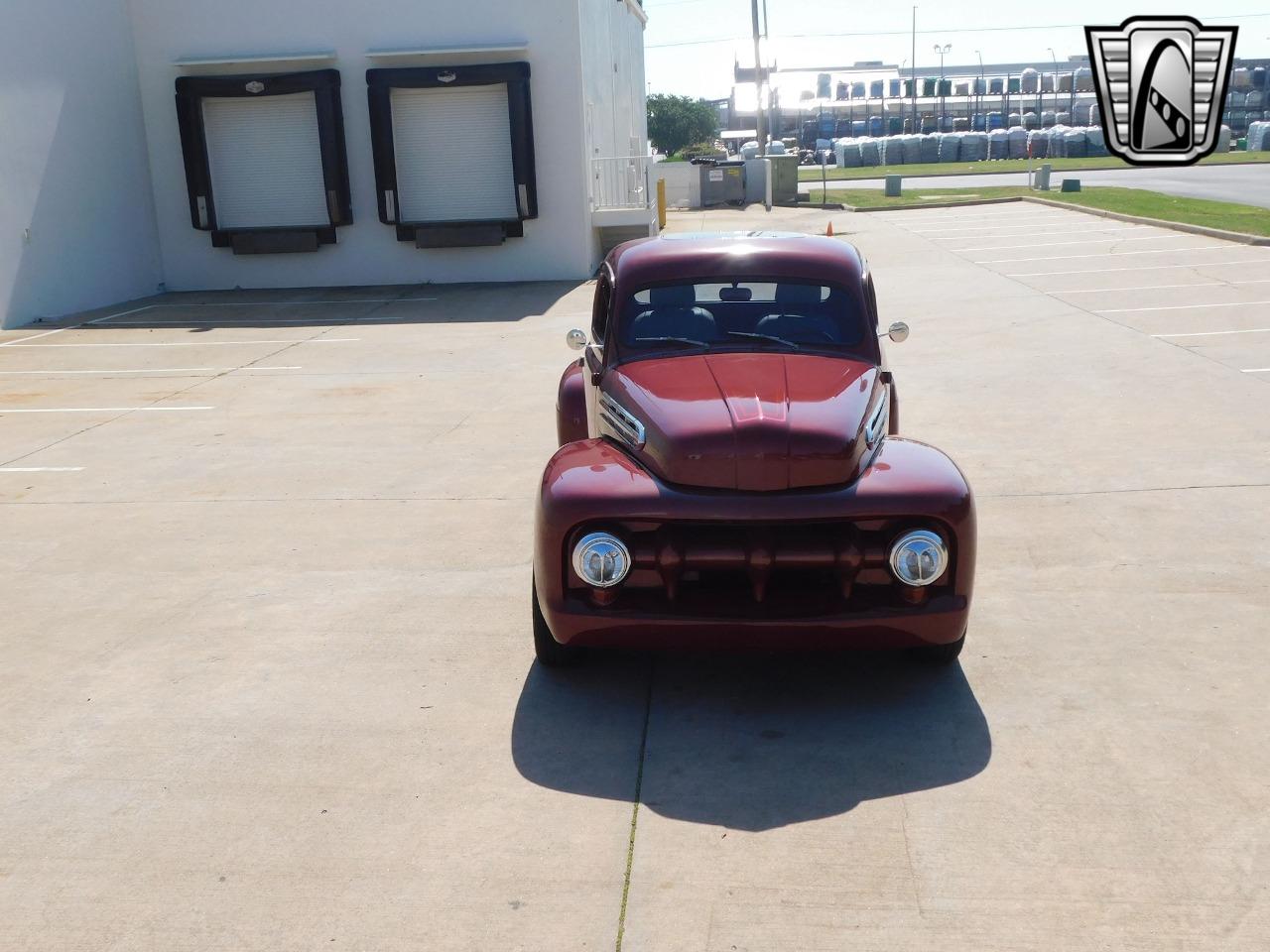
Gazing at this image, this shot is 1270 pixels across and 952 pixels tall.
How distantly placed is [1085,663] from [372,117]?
55.3 ft

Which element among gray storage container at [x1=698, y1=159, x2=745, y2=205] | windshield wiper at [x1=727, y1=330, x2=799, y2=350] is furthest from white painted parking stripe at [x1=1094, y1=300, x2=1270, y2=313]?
gray storage container at [x1=698, y1=159, x2=745, y2=205]

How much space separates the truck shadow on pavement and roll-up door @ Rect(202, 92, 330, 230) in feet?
55.0

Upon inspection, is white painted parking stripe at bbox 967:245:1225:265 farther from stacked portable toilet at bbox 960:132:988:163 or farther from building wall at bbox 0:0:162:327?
stacked portable toilet at bbox 960:132:988:163

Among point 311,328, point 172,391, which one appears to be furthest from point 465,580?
point 311,328

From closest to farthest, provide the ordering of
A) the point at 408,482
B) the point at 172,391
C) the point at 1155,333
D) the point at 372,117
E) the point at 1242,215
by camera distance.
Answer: the point at 408,482 → the point at 172,391 → the point at 1155,333 → the point at 372,117 → the point at 1242,215

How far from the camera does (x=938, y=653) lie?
502 cm

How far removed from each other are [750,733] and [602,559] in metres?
0.84

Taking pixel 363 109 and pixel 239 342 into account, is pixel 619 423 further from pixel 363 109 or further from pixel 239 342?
pixel 363 109

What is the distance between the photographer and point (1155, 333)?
42.2ft

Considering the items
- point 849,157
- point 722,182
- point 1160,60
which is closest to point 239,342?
point 1160,60

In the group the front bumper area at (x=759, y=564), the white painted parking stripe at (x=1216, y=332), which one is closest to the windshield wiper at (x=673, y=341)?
the front bumper area at (x=759, y=564)

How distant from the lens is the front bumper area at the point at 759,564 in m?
4.52

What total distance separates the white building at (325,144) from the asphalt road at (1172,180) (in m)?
18.8

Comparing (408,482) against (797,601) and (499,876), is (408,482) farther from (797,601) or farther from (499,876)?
(499,876)
